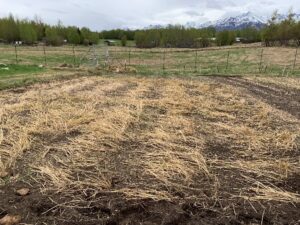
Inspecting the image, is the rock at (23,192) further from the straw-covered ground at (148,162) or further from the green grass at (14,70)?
the green grass at (14,70)

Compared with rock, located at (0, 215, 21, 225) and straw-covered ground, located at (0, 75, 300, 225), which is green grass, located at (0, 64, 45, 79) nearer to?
straw-covered ground, located at (0, 75, 300, 225)

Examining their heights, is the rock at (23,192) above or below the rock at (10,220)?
below

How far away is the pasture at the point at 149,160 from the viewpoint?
129 inches

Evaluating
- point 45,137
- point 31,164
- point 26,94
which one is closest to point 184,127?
point 45,137

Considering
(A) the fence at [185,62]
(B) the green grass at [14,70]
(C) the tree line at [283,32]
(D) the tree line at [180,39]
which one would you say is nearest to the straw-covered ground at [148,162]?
(B) the green grass at [14,70]

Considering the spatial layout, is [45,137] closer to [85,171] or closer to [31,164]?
[31,164]

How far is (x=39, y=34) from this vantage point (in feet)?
198

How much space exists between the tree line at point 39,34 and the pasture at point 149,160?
47.1m

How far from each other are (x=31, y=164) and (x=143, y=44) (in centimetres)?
5118

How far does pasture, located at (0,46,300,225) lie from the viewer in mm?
3266

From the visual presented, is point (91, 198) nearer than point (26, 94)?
Yes

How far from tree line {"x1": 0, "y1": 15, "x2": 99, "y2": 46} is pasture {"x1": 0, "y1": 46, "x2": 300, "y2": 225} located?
47092 millimetres

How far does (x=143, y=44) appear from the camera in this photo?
2140 inches

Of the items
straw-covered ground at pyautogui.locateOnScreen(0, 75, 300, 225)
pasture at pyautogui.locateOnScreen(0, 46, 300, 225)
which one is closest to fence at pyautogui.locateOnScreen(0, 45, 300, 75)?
pasture at pyautogui.locateOnScreen(0, 46, 300, 225)
